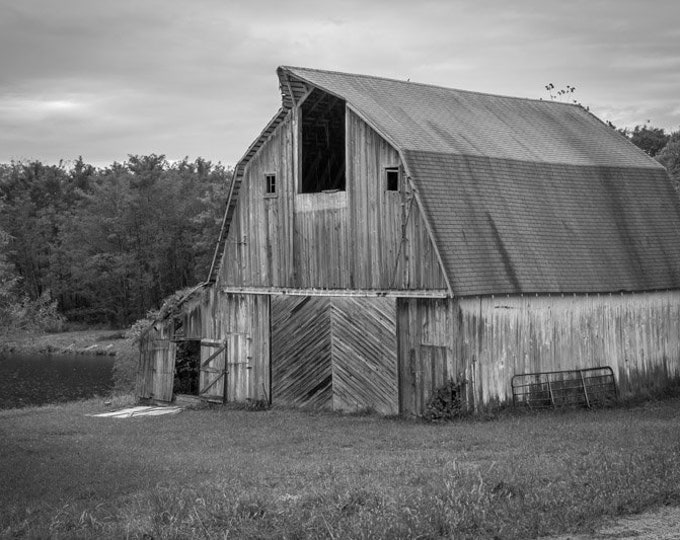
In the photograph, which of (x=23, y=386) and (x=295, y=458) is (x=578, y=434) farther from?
(x=23, y=386)

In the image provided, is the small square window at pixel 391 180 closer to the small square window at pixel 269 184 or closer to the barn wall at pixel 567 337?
the barn wall at pixel 567 337

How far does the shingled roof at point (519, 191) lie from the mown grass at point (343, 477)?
12.6ft

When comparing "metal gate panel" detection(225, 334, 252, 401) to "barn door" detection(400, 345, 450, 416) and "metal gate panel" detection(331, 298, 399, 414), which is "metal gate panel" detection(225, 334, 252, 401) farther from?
"barn door" detection(400, 345, 450, 416)

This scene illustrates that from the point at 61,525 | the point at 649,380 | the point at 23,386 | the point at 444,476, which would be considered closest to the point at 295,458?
the point at 444,476

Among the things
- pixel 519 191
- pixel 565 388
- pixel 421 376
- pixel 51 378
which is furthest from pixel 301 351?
pixel 51 378

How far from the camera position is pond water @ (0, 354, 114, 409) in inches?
1610

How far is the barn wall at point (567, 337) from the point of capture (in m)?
23.6

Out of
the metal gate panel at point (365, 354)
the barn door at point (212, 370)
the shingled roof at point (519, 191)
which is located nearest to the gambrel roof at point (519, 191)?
the shingled roof at point (519, 191)

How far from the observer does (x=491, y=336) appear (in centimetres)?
2381

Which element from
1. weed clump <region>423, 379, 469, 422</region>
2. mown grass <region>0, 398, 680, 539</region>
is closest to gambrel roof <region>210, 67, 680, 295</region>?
weed clump <region>423, 379, 469, 422</region>

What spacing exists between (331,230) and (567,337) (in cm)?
672

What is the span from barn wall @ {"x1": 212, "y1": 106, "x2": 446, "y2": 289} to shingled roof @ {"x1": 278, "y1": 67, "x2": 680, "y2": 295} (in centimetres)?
75

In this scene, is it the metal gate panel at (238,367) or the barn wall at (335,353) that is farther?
the metal gate panel at (238,367)

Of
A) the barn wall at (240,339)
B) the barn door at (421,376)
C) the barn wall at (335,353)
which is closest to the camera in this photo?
the barn door at (421,376)
